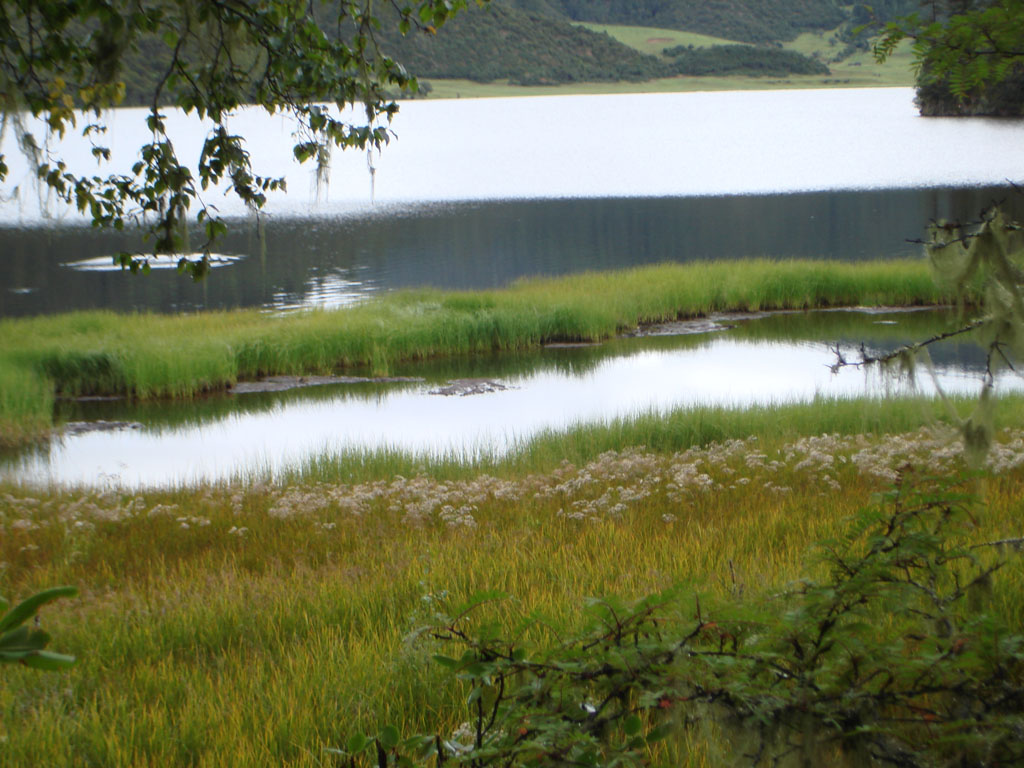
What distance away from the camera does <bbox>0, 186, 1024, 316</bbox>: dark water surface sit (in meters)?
33.5

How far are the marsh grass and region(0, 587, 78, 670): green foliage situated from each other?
1602mm

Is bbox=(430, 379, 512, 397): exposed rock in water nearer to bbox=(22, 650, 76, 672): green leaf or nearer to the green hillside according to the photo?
bbox=(22, 650, 76, 672): green leaf

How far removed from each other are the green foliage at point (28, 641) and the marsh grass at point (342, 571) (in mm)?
1602

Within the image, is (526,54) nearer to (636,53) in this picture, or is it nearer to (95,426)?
(636,53)

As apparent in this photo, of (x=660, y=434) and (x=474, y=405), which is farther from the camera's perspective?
(x=474, y=405)

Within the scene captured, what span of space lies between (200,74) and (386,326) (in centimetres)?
1763

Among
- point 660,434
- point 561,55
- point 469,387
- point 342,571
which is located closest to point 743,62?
point 561,55

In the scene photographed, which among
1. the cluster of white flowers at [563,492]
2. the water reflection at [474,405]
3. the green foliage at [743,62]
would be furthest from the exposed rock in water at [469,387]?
the green foliage at [743,62]

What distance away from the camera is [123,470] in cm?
1445

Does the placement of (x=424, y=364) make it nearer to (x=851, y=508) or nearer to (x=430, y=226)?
(x=851, y=508)

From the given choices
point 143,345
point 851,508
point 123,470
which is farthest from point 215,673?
point 143,345

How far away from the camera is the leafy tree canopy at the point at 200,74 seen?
514cm

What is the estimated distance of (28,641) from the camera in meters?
1.05

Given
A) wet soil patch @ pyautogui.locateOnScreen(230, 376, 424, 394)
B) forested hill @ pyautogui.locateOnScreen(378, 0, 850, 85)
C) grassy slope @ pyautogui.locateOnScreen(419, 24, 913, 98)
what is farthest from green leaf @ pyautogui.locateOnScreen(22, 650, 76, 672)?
grassy slope @ pyautogui.locateOnScreen(419, 24, 913, 98)
